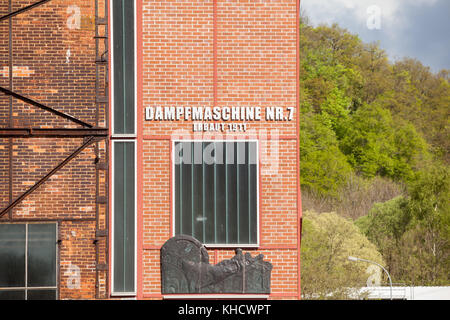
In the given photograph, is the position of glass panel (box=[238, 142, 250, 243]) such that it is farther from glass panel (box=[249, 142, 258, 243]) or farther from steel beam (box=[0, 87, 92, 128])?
steel beam (box=[0, 87, 92, 128])

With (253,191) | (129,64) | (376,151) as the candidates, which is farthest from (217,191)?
(376,151)

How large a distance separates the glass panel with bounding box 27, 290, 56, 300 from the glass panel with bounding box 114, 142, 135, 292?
1.45m

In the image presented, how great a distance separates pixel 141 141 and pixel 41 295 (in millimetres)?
4193

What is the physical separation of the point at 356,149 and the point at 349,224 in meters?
17.0

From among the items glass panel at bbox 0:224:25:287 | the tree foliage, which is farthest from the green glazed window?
the tree foliage

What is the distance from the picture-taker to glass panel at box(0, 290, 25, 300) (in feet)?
51.1

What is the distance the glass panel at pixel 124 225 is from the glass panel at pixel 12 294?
2164 mm

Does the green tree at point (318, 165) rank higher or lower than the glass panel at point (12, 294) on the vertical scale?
higher

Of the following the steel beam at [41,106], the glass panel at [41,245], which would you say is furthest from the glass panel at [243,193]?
the glass panel at [41,245]

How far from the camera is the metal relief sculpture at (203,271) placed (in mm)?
15391

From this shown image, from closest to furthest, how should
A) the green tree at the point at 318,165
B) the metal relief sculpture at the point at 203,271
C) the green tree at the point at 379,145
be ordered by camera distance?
the metal relief sculpture at the point at 203,271, the green tree at the point at 318,165, the green tree at the point at 379,145

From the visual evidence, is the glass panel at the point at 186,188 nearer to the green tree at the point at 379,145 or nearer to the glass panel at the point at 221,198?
the glass panel at the point at 221,198

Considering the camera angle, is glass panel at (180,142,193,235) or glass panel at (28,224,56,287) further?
glass panel at (28,224,56,287)

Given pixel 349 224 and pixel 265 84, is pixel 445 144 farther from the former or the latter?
pixel 265 84
